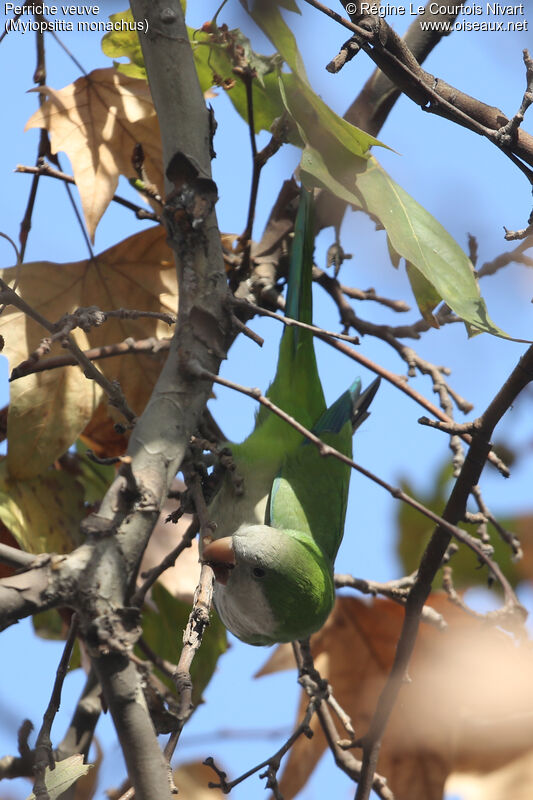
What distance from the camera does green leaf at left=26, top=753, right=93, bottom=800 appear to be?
1.52m

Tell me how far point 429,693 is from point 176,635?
0.86m

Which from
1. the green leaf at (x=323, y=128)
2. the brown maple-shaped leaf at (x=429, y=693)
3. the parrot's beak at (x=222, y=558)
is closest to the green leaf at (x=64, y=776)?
the parrot's beak at (x=222, y=558)

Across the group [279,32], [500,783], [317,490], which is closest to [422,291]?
[279,32]

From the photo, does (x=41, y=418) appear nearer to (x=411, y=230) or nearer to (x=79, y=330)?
(x=79, y=330)

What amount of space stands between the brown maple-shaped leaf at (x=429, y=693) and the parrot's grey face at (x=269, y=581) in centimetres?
36

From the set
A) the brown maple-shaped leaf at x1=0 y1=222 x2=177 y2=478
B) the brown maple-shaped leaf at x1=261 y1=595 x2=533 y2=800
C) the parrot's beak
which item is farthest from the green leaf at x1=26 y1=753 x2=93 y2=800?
the brown maple-shaped leaf at x1=261 y1=595 x2=533 y2=800

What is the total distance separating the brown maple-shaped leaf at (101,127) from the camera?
7.82 ft

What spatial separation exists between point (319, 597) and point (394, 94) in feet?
5.64

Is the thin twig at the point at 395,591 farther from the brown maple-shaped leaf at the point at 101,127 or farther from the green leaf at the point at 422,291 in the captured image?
the brown maple-shaped leaf at the point at 101,127

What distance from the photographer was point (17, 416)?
2.16m

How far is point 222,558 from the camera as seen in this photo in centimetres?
232

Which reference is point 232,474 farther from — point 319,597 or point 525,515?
point 525,515

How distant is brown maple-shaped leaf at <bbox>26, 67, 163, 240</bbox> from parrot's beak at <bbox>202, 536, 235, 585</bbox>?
1.04 meters

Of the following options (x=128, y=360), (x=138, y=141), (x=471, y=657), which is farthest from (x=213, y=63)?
(x=471, y=657)
